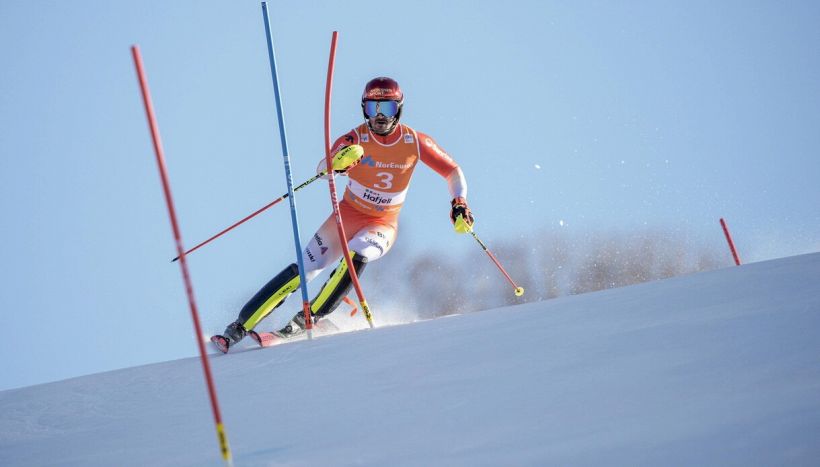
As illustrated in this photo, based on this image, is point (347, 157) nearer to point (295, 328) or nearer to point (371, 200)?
point (371, 200)

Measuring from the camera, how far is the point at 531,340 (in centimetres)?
295

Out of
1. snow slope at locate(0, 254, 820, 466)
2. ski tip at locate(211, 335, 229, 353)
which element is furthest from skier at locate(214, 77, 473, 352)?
snow slope at locate(0, 254, 820, 466)

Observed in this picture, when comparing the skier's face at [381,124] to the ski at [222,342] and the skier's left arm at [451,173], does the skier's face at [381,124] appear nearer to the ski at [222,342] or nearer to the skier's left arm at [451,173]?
the skier's left arm at [451,173]

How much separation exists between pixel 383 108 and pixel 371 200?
661 millimetres

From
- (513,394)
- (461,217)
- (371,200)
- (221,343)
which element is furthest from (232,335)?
(513,394)

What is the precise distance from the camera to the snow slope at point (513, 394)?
1717 millimetres

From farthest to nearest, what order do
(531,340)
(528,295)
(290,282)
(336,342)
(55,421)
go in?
(528,295) → (290,282) → (336,342) → (55,421) → (531,340)

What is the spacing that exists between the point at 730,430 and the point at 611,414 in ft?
1.01

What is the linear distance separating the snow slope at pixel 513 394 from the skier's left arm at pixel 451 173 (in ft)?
6.00

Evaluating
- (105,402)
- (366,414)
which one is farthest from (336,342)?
(366,414)

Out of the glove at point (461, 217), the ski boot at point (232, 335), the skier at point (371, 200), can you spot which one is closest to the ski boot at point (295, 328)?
the skier at point (371, 200)

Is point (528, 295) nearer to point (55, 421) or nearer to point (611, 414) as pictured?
point (55, 421)

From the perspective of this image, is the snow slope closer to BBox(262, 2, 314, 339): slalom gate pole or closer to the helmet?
BBox(262, 2, 314, 339): slalom gate pole

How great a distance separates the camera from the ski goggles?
5.62m
